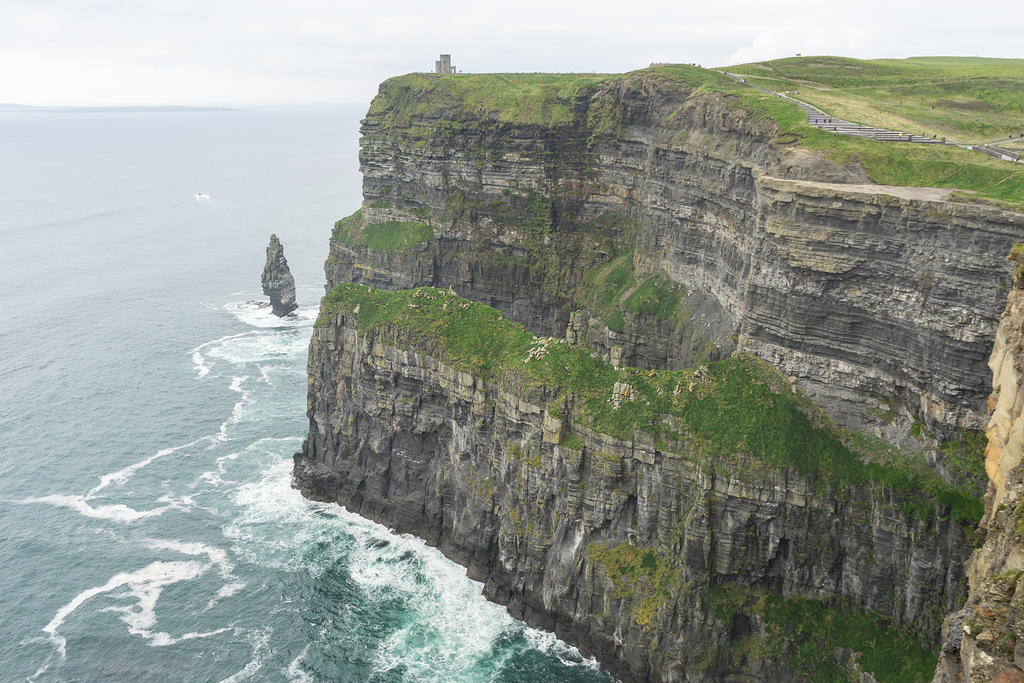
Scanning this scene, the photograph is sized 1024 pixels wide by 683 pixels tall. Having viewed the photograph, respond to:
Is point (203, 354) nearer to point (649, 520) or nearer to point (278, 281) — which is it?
point (278, 281)

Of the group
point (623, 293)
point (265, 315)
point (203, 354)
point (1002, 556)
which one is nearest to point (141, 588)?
point (623, 293)

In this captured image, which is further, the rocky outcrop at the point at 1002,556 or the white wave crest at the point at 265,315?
the white wave crest at the point at 265,315

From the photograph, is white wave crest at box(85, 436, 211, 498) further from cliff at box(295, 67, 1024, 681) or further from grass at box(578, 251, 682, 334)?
grass at box(578, 251, 682, 334)

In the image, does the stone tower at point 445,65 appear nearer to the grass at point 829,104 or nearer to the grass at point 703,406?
the grass at point 829,104

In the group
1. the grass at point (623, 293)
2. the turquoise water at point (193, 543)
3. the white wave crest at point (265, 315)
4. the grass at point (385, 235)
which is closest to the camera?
the turquoise water at point (193, 543)

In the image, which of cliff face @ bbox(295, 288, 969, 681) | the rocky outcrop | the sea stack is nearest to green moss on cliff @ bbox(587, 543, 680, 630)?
cliff face @ bbox(295, 288, 969, 681)

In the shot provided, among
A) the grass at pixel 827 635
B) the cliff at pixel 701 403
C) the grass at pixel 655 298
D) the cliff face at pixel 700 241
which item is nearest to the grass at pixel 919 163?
the cliff at pixel 701 403

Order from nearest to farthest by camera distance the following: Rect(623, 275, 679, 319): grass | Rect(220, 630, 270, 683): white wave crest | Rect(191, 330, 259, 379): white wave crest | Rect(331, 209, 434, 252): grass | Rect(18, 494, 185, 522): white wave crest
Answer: Rect(220, 630, 270, 683): white wave crest → Rect(623, 275, 679, 319): grass → Rect(18, 494, 185, 522): white wave crest → Rect(331, 209, 434, 252): grass → Rect(191, 330, 259, 379): white wave crest
